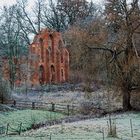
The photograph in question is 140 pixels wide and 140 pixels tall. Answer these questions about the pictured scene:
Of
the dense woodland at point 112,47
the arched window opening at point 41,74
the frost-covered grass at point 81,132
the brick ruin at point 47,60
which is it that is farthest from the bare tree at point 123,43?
the arched window opening at point 41,74

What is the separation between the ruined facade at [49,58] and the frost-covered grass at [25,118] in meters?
33.1

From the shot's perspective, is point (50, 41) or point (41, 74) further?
point (50, 41)

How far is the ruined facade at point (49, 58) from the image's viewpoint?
71.7 meters

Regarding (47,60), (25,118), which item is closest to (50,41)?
(47,60)

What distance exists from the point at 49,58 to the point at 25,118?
42722mm

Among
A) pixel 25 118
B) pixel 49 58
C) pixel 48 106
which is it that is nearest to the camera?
pixel 25 118

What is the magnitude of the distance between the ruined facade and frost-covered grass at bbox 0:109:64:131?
33.1 metres

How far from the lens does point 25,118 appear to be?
3278 cm

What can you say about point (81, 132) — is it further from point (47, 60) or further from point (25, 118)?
point (47, 60)

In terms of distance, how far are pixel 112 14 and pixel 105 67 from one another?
15.6 ft

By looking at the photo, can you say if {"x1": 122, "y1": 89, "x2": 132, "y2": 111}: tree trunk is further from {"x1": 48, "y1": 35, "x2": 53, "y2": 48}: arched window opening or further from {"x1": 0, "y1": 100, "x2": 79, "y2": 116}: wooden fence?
{"x1": 48, "y1": 35, "x2": 53, "y2": 48}: arched window opening

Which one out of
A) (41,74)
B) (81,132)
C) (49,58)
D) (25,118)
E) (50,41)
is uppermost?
(50,41)

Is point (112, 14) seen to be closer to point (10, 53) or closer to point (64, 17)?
point (10, 53)

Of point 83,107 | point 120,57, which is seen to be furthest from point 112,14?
point 83,107
